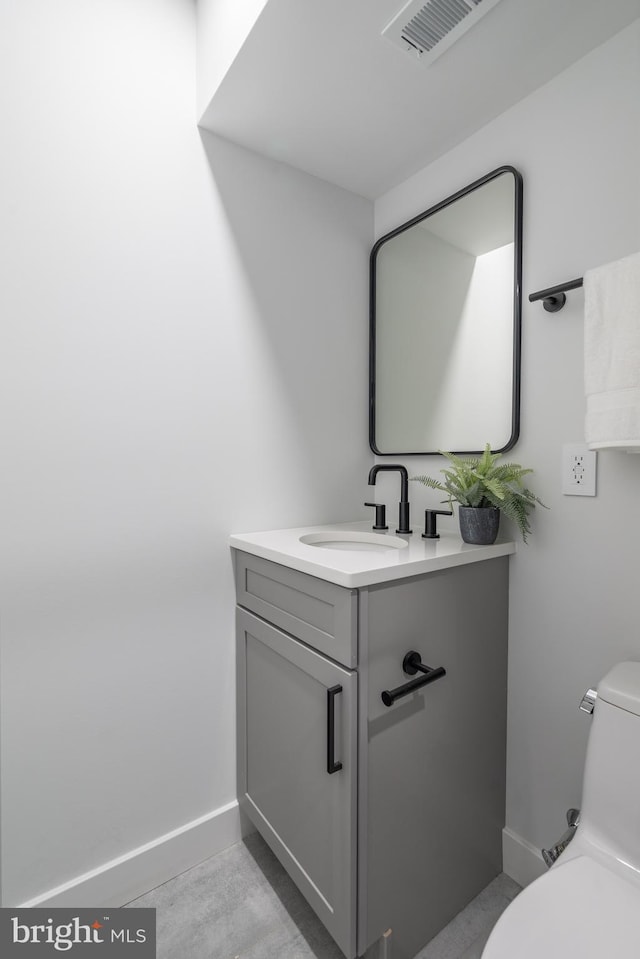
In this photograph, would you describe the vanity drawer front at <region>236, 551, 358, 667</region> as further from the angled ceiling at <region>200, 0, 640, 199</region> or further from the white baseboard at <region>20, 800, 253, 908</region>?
the angled ceiling at <region>200, 0, 640, 199</region>

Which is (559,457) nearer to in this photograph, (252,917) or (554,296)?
(554,296)

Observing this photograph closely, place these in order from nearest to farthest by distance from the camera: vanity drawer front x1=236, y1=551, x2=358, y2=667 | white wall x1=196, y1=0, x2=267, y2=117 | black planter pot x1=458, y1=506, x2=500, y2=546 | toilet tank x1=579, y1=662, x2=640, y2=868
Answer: toilet tank x1=579, y1=662, x2=640, y2=868 → vanity drawer front x1=236, y1=551, x2=358, y2=667 → white wall x1=196, y1=0, x2=267, y2=117 → black planter pot x1=458, y1=506, x2=500, y2=546

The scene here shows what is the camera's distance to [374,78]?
117cm

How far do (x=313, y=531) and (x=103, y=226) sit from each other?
1029mm

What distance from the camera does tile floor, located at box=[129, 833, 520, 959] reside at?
1.08 m

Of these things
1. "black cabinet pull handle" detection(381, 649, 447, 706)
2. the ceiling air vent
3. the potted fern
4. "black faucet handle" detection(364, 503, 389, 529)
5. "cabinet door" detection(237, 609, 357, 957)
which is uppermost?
the ceiling air vent

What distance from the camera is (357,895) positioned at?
0.96 metres

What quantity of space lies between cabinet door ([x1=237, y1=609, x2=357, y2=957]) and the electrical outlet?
0.71 metres

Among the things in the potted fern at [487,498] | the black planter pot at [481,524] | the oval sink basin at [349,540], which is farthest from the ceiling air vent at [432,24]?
the oval sink basin at [349,540]

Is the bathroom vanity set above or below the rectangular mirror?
below

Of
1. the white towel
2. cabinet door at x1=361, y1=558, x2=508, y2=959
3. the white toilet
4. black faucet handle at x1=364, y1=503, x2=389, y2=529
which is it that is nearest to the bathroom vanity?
cabinet door at x1=361, y1=558, x2=508, y2=959

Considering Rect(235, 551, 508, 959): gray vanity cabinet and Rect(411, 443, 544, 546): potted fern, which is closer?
Rect(235, 551, 508, 959): gray vanity cabinet

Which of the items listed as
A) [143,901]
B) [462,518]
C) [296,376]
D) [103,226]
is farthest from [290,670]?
[103,226]

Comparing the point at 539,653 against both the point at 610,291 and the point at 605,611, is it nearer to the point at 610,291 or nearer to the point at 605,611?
the point at 605,611
